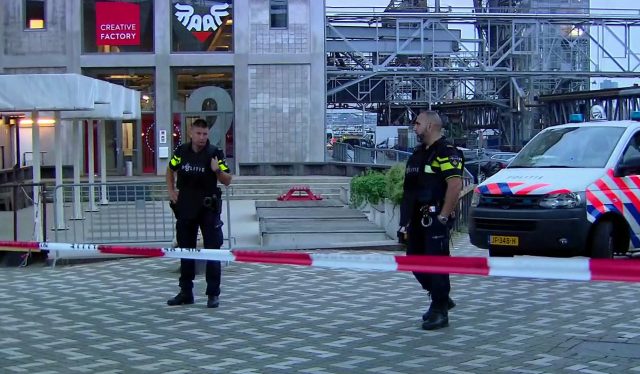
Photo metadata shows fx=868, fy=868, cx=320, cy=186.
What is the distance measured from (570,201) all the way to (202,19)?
82.1 feet

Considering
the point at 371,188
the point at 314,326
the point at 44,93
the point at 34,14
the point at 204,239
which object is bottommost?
the point at 314,326

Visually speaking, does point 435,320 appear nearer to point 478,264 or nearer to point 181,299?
point 478,264

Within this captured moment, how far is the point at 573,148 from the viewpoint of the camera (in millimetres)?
11414

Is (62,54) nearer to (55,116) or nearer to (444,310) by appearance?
(55,116)

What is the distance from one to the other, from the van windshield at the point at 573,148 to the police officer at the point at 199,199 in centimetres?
462

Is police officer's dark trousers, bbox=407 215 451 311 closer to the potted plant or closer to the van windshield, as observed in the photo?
the van windshield

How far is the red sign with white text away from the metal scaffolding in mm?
8741

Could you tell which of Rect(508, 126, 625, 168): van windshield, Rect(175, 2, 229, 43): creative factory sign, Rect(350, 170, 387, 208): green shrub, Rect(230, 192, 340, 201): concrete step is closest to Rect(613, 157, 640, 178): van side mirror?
Rect(508, 126, 625, 168): van windshield

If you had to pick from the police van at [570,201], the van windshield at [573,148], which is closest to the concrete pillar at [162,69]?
the van windshield at [573,148]

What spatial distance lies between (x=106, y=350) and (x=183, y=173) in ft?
7.63

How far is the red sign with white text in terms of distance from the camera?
33156 mm

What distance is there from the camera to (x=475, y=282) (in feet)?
33.4

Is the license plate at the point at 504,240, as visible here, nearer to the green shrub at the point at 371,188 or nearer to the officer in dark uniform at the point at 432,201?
the officer in dark uniform at the point at 432,201

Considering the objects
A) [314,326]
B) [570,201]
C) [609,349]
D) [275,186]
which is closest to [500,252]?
[570,201]
